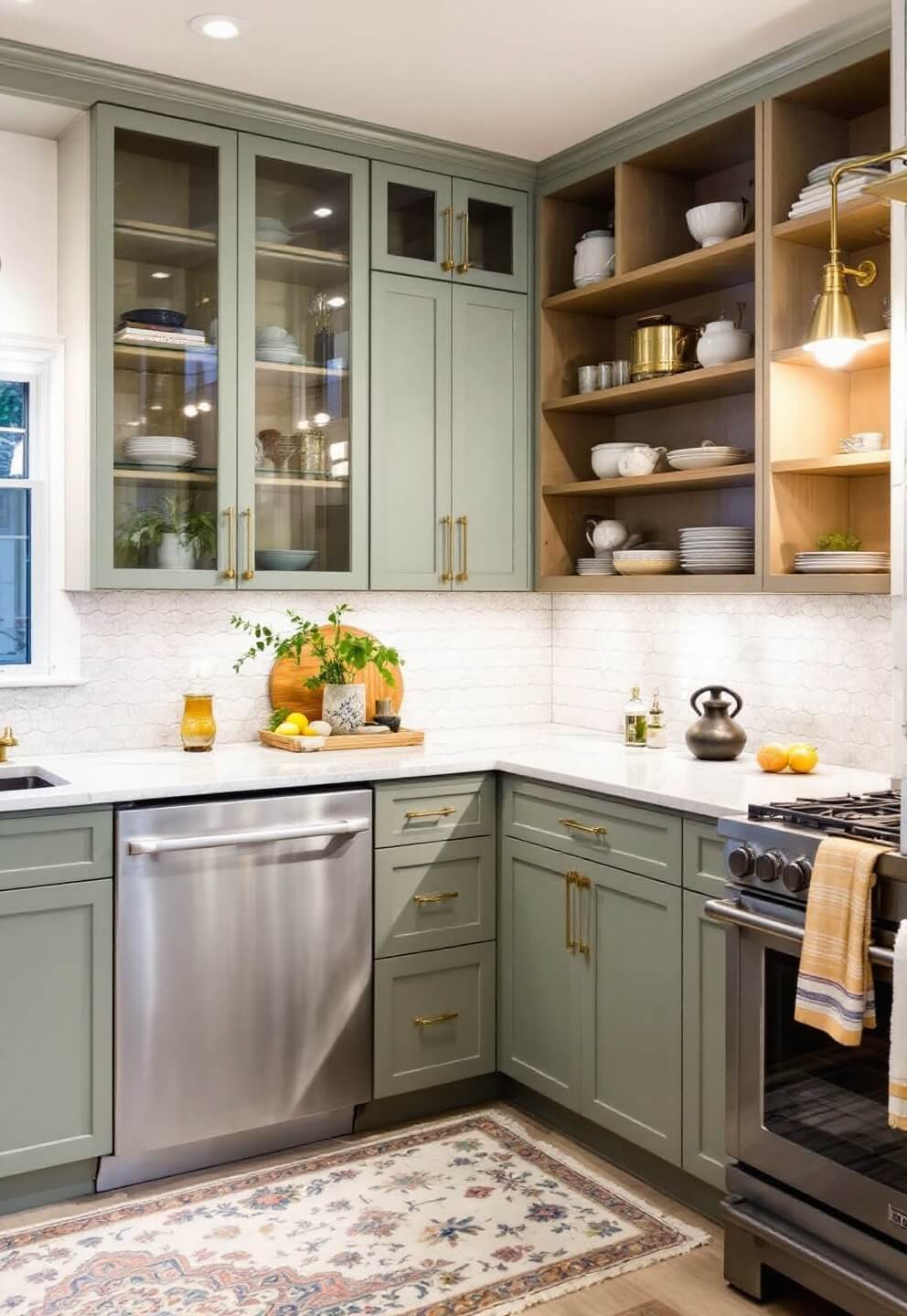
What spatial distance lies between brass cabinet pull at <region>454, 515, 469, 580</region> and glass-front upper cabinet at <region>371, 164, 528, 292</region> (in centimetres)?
72

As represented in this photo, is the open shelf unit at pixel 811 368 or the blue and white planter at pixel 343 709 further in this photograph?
the blue and white planter at pixel 343 709

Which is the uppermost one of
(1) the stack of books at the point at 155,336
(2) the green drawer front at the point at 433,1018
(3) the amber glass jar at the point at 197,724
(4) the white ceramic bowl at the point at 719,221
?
(4) the white ceramic bowl at the point at 719,221

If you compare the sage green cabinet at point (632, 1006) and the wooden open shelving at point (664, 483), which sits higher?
the wooden open shelving at point (664, 483)

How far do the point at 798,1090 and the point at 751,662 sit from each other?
145 cm

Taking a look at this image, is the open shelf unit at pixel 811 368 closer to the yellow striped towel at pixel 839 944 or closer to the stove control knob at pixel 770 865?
the stove control knob at pixel 770 865

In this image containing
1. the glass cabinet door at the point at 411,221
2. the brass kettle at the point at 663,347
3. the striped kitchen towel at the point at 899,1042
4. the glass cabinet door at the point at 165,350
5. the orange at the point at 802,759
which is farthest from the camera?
the glass cabinet door at the point at 411,221

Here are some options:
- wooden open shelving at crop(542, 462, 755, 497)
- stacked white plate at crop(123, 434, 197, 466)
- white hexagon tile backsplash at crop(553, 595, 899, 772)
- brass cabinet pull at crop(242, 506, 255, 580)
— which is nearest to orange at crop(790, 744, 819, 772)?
white hexagon tile backsplash at crop(553, 595, 899, 772)

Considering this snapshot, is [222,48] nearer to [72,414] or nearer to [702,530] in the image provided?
[72,414]

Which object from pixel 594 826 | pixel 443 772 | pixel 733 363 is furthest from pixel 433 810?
pixel 733 363

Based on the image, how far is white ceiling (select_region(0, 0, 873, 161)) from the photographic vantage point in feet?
9.51

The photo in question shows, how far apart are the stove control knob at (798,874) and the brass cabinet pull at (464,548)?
1.77 metres

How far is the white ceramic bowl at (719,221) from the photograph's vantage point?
336 centimetres

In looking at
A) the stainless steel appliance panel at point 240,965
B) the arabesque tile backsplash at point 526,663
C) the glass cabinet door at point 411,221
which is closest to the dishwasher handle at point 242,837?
the stainless steel appliance panel at point 240,965

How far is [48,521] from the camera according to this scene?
3.58 metres
